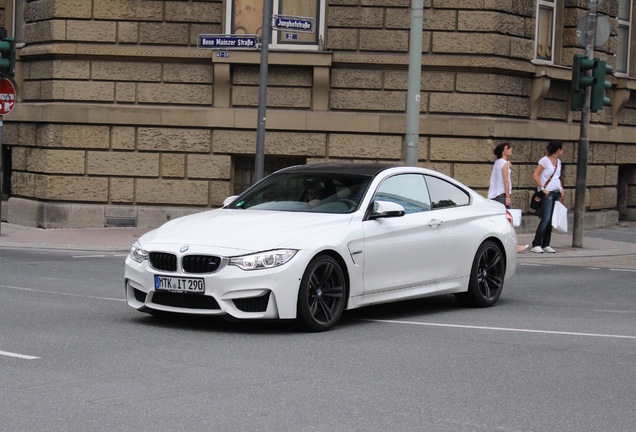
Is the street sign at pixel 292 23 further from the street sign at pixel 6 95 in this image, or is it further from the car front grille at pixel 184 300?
the car front grille at pixel 184 300

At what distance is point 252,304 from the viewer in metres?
→ 9.12

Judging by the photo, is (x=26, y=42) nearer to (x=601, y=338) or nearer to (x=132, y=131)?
(x=132, y=131)

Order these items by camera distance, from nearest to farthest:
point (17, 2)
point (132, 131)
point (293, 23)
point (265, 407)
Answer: point (265, 407) < point (293, 23) < point (132, 131) < point (17, 2)

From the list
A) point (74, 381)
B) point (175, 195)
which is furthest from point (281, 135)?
point (74, 381)

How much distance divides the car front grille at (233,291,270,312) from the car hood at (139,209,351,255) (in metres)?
0.37

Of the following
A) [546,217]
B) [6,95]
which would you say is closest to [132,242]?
[6,95]

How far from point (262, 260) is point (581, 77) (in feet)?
35.7

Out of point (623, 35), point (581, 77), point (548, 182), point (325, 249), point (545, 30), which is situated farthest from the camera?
point (623, 35)

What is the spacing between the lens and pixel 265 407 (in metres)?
6.55

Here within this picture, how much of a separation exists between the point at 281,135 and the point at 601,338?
12.1 metres

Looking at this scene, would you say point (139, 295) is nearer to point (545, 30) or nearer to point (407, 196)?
point (407, 196)

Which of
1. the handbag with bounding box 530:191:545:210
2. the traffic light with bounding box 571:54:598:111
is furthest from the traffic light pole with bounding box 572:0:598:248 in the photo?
the handbag with bounding box 530:191:545:210

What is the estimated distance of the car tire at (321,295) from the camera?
362 inches

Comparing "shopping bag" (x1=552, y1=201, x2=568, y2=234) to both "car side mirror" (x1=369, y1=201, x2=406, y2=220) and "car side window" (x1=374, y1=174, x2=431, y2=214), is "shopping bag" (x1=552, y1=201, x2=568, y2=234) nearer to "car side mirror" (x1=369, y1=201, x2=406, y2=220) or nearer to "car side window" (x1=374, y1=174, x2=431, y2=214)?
"car side window" (x1=374, y1=174, x2=431, y2=214)
